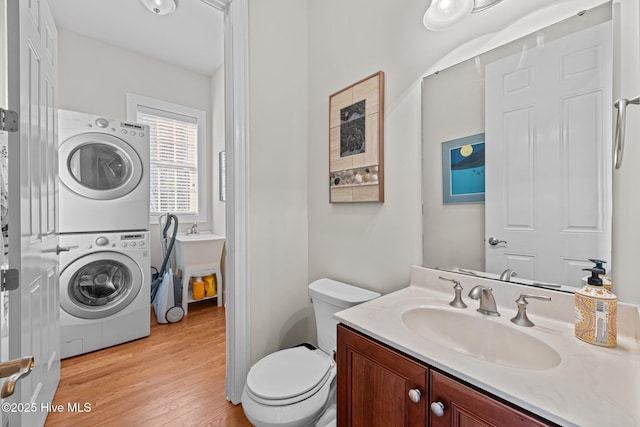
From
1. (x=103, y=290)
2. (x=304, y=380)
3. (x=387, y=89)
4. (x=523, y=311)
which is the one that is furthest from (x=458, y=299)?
(x=103, y=290)

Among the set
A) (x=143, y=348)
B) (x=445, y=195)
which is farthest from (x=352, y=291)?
(x=143, y=348)

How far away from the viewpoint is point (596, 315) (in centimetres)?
75

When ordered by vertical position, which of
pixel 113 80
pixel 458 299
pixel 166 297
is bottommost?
pixel 166 297

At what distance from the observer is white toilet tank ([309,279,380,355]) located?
1.39m

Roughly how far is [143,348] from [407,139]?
256cm

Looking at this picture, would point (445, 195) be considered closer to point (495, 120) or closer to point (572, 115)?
point (495, 120)

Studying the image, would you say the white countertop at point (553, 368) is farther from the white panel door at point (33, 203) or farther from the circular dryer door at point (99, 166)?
the circular dryer door at point (99, 166)

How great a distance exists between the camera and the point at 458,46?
1161mm

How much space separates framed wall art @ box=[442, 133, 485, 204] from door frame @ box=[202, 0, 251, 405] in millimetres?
1070

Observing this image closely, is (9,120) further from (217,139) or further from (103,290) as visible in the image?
(217,139)

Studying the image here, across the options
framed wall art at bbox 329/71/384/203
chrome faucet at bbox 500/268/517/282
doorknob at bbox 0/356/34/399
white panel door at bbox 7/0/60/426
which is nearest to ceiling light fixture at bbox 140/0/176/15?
white panel door at bbox 7/0/60/426

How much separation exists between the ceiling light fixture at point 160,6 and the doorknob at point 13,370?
2.73 metres

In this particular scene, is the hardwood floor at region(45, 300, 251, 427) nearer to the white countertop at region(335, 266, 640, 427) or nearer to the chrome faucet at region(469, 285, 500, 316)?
the white countertop at region(335, 266, 640, 427)

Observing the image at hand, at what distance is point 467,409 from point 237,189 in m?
1.40
